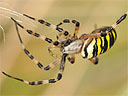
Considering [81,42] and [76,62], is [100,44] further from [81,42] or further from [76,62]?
[76,62]

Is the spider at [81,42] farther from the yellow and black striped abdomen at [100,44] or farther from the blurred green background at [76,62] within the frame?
the blurred green background at [76,62]

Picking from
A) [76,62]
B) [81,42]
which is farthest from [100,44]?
[76,62]

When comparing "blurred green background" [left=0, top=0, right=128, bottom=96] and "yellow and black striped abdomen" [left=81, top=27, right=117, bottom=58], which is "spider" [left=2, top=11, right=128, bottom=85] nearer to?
"yellow and black striped abdomen" [left=81, top=27, right=117, bottom=58]

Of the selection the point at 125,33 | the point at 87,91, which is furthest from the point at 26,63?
the point at 125,33

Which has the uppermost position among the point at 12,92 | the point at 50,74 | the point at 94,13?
the point at 94,13

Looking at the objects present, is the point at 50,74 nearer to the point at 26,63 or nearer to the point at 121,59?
the point at 26,63

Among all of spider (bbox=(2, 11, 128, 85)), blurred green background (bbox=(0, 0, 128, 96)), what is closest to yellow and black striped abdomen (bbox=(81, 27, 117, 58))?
spider (bbox=(2, 11, 128, 85))

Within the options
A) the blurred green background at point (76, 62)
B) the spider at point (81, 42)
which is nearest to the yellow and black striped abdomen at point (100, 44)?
the spider at point (81, 42)

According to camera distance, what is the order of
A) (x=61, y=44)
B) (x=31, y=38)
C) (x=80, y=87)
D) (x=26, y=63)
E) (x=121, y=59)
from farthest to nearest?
(x=121, y=59)
(x=80, y=87)
(x=26, y=63)
(x=31, y=38)
(x=61, y=44)

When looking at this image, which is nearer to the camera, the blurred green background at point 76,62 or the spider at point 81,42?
the spider at point 81,42
